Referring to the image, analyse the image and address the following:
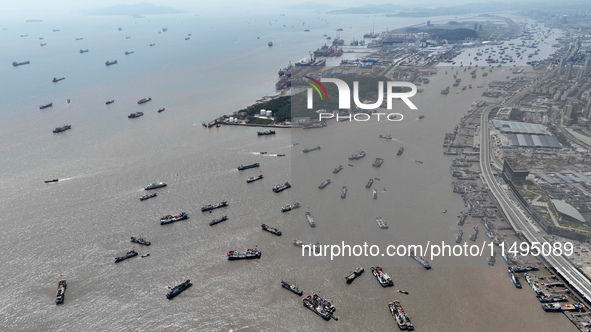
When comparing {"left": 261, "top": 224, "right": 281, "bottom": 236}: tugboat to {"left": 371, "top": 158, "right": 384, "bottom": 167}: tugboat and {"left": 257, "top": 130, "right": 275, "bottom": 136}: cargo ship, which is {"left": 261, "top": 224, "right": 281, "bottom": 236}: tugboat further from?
{"left": 257, "top": 130, "right": 275, "bottom": 136}: cargo ship

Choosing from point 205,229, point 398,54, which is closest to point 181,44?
point 398,54

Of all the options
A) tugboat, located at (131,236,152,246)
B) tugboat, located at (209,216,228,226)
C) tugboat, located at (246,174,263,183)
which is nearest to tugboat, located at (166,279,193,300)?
tugboat, located at (131,236,152,246)

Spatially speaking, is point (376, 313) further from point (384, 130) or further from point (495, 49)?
point (495, 49)

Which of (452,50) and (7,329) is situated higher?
(452,50)

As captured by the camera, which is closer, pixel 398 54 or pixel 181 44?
pixel 398 54

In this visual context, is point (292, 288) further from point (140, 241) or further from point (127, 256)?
point (140, 241)
